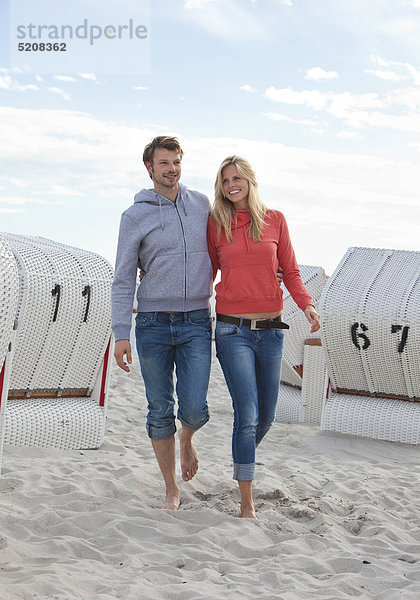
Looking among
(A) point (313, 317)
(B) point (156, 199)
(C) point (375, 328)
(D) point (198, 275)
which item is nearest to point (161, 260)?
(D) point (198, 275)

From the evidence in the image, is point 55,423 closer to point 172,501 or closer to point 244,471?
point 172,501

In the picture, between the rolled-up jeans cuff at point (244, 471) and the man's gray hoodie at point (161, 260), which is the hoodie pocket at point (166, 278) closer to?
the man's gray hoodie at point (161, 260)

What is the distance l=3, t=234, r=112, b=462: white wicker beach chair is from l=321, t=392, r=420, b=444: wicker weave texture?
2317 mm

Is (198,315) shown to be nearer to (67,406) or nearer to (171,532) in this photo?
(171,532)

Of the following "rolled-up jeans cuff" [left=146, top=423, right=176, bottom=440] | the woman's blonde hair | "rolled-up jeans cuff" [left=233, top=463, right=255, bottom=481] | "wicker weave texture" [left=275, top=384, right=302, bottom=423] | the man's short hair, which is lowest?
"wicker weave texture" [left=275, top=384, right=302, bottom=423]

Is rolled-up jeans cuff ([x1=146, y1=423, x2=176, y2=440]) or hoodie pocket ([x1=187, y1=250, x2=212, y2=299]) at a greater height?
hoodie pocket ([x1=187, y1=250, x2=212, y2=299])

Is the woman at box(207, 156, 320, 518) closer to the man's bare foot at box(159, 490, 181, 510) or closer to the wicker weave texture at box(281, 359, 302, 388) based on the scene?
the man's bare foot at box(159, 490, 181, 510)

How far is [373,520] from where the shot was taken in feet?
13.7

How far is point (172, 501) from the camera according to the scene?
4.15 m

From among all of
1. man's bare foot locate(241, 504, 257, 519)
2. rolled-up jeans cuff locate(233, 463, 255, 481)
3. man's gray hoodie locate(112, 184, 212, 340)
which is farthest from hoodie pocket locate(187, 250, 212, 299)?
man's bare foot locate(241, 504, 257, 519)

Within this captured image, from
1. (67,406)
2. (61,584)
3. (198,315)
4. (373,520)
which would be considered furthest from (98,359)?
(61,584)

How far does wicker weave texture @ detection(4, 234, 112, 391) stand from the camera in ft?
18.2

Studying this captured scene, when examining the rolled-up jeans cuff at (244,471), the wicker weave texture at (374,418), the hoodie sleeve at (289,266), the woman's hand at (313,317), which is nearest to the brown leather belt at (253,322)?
the woman's hand at (313,317)

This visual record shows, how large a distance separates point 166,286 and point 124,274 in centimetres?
25
